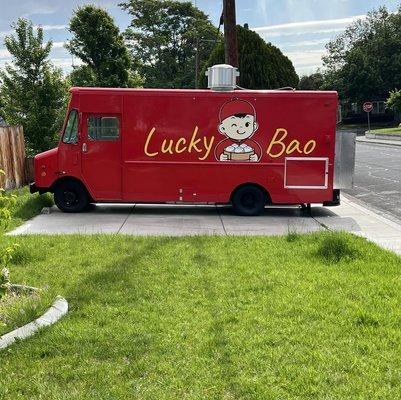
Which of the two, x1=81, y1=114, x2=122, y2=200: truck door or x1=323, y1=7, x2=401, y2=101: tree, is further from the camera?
x1=323, y1=7, x2=401, y2=101: tree

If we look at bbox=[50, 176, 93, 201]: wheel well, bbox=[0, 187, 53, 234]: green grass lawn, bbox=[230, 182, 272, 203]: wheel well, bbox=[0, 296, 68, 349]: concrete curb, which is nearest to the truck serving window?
bbox=[50, 176, 93, 201]: wheel well

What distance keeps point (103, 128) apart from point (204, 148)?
213 centimetres

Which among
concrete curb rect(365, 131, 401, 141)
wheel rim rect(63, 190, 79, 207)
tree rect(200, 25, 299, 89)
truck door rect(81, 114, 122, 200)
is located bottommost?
concrete curb rect(365, 131, 401, 141)

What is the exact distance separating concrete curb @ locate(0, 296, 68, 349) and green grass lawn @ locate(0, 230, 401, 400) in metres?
0.07

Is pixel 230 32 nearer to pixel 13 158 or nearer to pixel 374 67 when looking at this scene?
pixel 13 158

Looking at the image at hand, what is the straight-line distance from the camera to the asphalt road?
495 inches

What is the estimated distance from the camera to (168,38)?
58.3 metres

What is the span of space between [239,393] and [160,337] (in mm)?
1084

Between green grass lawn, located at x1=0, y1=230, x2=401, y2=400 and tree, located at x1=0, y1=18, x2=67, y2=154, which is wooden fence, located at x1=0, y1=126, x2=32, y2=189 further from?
green grass lawn, located at x1=0, y1=230, x2=401, y2=400

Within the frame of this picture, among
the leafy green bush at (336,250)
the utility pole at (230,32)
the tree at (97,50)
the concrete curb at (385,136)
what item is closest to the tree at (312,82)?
the concrete curb at (385,136)

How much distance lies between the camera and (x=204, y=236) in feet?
28.2

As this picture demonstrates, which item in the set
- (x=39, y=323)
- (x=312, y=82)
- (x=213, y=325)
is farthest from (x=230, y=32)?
(x=312, y=82)

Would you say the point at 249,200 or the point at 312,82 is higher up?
the point at 312,82

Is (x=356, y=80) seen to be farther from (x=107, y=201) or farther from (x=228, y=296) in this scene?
(x=228, y=296)
